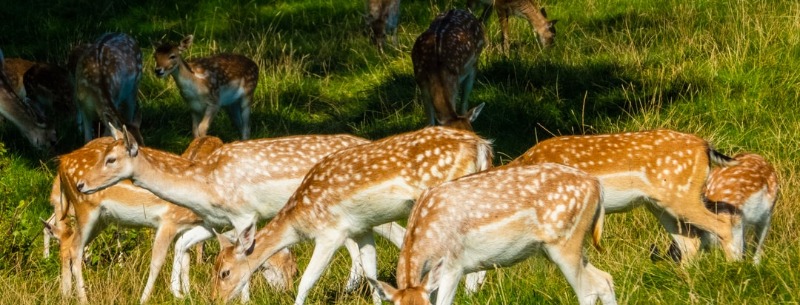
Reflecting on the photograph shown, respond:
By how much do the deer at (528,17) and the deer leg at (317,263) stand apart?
5803 millimetres

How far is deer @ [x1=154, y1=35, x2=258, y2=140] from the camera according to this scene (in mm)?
11922

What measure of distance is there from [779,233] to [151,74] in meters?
6.64

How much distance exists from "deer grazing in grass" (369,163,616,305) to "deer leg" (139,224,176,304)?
2.18 meters

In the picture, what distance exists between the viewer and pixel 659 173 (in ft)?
26.7

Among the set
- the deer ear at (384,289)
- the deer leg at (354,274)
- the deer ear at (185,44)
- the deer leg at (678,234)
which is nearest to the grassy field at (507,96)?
the deer leg at (354,274)

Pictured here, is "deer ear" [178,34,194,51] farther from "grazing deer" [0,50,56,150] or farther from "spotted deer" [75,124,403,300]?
"spotted deer" [75,124,403,300]

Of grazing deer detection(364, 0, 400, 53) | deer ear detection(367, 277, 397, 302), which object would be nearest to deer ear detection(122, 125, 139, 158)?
deer ear detection(367, 277, 397, 302)

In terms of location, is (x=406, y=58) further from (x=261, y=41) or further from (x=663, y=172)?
(x=663, y=172)

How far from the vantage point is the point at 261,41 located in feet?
46.2

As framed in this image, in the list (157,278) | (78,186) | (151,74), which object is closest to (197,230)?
(157,278)

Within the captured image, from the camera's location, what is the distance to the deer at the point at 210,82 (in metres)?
11.9

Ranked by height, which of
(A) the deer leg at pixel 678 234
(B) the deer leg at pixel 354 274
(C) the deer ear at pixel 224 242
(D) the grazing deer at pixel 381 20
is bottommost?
(D) the grazing deer at pixel 381 20

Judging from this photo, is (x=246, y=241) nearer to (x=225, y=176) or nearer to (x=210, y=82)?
(x=225, y=176)

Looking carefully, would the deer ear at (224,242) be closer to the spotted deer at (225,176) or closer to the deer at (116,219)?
the spotted deer at (225,176)
